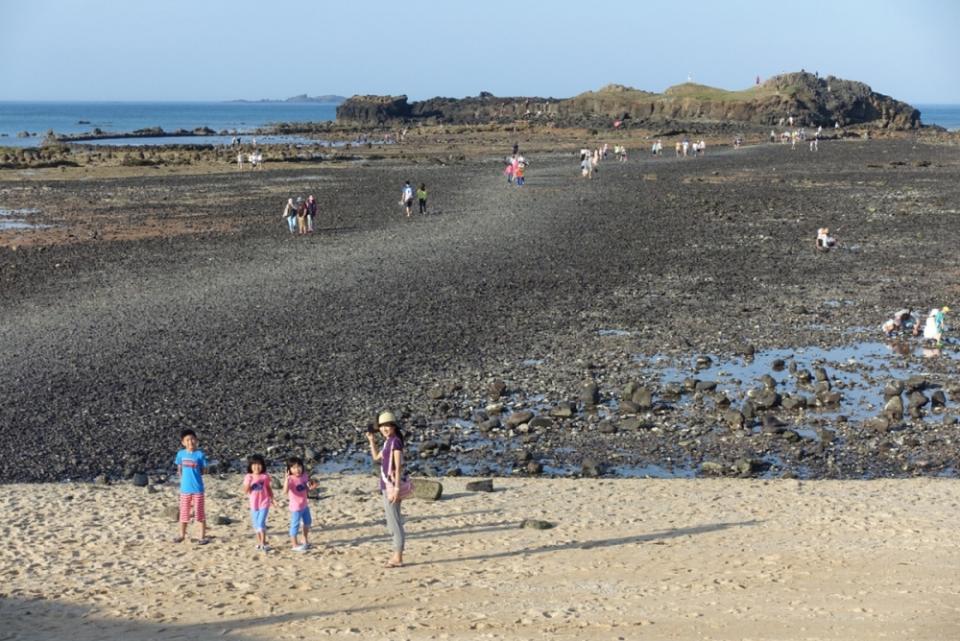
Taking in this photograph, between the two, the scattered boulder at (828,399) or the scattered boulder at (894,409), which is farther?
the scattered boulder at (828,399)

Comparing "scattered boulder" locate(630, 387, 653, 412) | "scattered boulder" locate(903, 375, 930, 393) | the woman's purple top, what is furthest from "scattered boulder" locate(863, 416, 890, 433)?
the woman's purple top

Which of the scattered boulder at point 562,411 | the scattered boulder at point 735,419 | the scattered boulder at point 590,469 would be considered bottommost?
the scattered boulder at point 590,469

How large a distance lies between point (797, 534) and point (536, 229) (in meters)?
26.5

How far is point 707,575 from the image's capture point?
11.5 meters

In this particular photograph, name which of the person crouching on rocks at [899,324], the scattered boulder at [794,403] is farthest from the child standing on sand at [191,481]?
the person crouching on rocks at [899,324]

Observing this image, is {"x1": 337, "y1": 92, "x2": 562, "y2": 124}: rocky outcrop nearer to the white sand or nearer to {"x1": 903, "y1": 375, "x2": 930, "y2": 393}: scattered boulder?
{"x1": 903, "y1": 375, "x2": 930, "y2": 393}: scattered boulder

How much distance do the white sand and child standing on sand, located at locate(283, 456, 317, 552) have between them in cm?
19

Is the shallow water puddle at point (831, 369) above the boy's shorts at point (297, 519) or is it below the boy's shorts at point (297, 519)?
below

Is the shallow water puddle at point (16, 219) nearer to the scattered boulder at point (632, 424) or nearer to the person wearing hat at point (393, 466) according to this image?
the scattered boulder at point (632, 424)

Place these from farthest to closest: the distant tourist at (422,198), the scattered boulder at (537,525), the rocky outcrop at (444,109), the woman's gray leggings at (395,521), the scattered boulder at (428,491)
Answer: the rocky outcrop at (444,109), the distant tourist at (422,198), the scattered boulder at (428,491), the scattered boulder at (537,525), the woman's gray leggings at (395,521)

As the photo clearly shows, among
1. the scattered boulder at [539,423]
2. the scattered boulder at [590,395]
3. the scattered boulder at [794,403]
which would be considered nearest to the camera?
the scattered boulder at [539,423]

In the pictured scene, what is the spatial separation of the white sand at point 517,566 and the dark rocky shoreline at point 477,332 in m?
1.54

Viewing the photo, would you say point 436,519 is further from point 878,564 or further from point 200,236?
point 200,236

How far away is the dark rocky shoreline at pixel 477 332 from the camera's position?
16688 mm
